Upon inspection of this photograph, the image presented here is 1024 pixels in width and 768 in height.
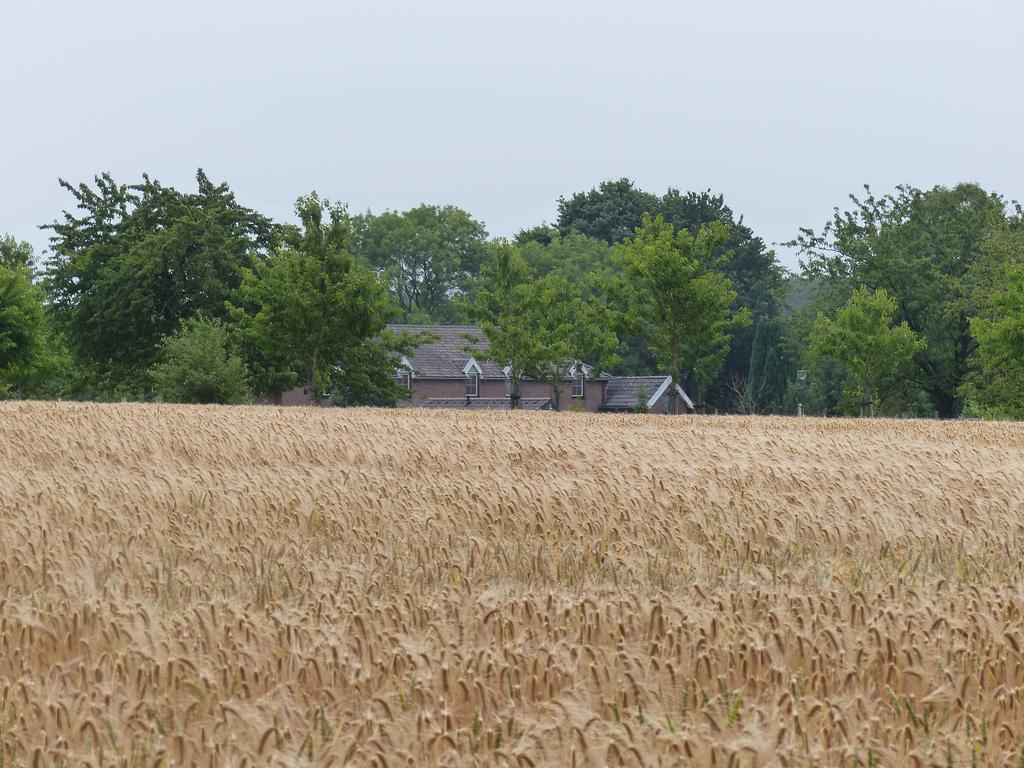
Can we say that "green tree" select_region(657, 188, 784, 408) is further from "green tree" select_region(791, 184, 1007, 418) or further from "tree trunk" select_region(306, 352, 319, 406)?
"tree trunk" select_region(306, 352, 319, 406)

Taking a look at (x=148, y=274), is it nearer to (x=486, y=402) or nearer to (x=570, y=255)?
(x=486, y=402)

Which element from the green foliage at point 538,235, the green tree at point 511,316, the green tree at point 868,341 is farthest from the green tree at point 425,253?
the green tree at point 868,341

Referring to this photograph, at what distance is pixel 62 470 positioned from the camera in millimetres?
14734

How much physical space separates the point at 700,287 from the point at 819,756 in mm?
61862

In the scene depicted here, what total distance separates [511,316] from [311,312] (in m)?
17.3

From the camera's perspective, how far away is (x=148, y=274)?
6869 centimetres

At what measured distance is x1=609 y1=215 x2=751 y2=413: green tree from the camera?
66.1 meters

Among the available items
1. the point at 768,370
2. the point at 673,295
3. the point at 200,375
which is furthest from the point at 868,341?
the point at 200,375

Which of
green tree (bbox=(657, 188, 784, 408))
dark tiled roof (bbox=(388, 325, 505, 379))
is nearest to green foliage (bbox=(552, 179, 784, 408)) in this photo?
green tree (bbox=(657, 188, 784, 408))

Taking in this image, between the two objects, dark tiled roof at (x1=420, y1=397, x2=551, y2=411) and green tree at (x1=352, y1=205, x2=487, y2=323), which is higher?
green tree at (x1=352, y1=205, x2=487, y2=323)

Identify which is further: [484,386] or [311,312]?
[484,386]

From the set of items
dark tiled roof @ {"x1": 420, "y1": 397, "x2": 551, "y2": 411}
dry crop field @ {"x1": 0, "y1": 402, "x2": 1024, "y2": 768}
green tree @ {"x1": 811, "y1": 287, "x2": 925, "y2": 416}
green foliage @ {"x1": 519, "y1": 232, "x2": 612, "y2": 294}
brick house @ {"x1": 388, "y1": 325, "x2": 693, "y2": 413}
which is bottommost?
dry crop field @ {"x1": 0, "y1": 402, "x2": 1024, "y2": 768}

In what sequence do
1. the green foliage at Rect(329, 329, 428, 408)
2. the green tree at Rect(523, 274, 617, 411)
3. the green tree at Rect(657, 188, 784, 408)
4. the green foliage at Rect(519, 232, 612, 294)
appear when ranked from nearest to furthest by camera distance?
the green foliage at Rect(329, 329, 428, 408) < the green tree at Rect(523, 274, 617, 411) < the green tree at Rect(657, 188, 784, 408) < the green foliage at Rect(519, 232, 612, 294)

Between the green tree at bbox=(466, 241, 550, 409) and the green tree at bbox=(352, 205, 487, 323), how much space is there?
4766 cm
